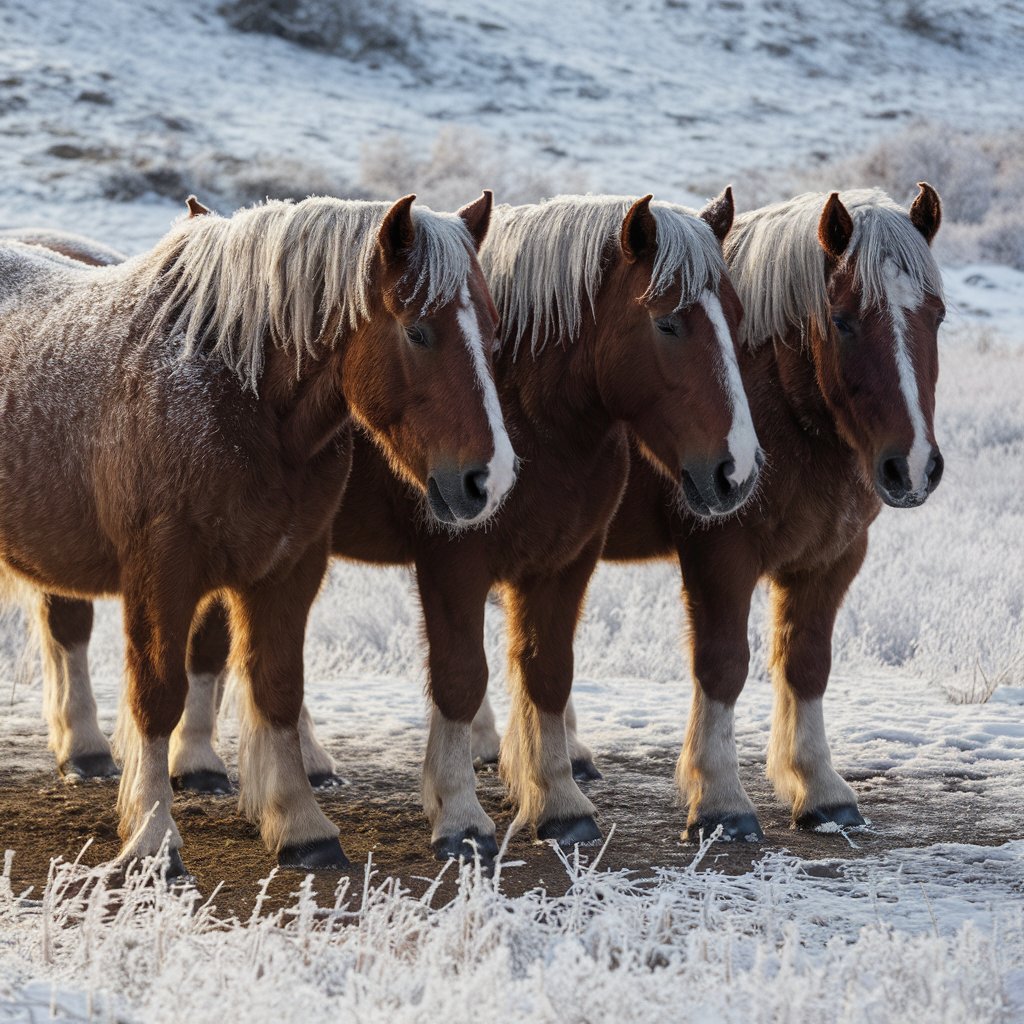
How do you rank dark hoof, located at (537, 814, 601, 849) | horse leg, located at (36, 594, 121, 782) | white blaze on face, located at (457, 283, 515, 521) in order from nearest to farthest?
white blaze on face, located at (457, 283, 515, 521), dark hoof, located at (537, 814, 601, 849), horse leg, located at (36, 594, 121, 782)

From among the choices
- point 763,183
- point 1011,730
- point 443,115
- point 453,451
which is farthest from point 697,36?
point 453,451

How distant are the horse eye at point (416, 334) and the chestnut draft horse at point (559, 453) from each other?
753 millimetres

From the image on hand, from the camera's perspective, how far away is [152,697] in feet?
13.7

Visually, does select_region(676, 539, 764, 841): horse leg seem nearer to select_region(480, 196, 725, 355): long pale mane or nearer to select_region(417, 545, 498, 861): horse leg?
select_region(417, 545, 498, 861): horse leg

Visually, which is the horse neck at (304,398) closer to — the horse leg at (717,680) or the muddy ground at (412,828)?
the muddy ground at (412,828)

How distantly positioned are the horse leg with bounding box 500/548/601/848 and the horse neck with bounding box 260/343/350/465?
1031mm

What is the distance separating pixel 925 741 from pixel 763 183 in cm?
1888

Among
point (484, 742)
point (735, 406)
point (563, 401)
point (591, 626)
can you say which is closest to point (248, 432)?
point (563, 401)

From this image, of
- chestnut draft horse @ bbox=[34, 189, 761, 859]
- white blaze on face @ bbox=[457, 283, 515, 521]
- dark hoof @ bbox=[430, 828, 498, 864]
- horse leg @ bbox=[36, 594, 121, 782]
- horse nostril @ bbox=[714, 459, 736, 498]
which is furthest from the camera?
horse leg @ bbox=[36, 594, 121, 782]

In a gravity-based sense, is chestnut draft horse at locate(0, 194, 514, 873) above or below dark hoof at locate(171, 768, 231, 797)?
above

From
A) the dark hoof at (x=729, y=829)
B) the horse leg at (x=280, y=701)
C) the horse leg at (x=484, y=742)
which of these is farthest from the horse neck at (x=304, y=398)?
the horse leg at (x=484, y=742)

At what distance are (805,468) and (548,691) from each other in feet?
3.99

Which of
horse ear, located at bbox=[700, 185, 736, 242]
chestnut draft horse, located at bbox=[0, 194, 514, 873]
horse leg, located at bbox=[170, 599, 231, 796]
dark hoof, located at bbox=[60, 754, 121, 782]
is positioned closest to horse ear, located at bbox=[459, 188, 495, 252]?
chestnut draft horse, located at bbox=[0, 194, 514, 873]

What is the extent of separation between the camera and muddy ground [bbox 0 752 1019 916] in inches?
174
